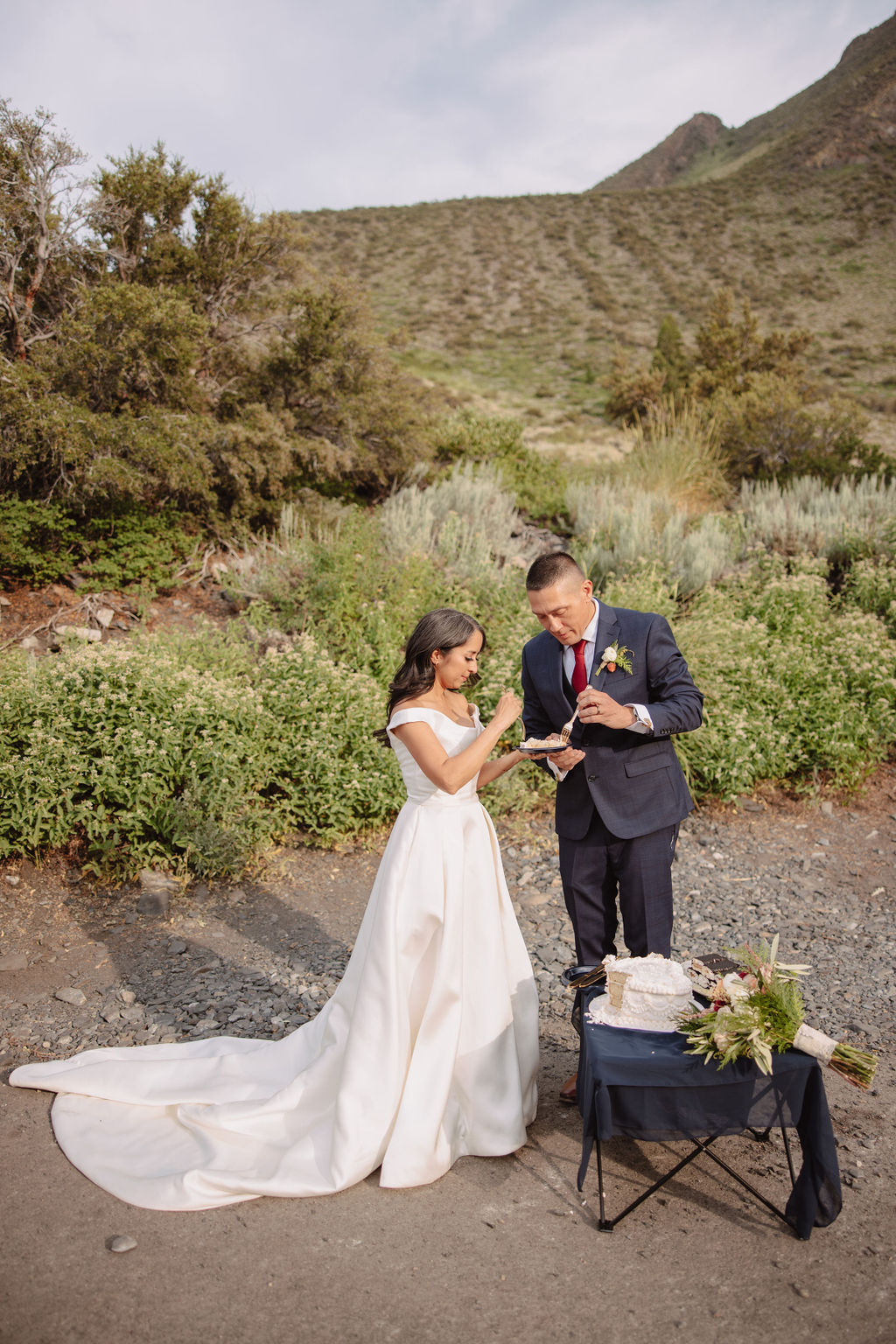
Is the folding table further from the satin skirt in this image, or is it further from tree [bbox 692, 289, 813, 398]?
tree [bbox 692, 289, 813, 398]

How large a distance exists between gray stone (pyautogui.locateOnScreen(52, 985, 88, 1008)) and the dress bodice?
2388 mm

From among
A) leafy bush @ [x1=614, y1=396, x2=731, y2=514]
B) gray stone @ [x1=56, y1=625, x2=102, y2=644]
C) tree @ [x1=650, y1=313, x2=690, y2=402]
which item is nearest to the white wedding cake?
gray stone @ [x1=56, y1=625, x2=102, y2=644]

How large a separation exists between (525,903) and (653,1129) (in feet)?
10.2

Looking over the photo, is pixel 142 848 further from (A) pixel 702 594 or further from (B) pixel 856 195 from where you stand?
(B) pixel 856 195

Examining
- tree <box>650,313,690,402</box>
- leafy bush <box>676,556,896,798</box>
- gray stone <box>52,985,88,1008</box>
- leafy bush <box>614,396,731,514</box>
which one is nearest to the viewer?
gray stone <box>52,985,88,1008</box>

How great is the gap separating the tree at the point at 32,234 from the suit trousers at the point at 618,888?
29.7 feet

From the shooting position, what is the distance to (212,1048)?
3.96m

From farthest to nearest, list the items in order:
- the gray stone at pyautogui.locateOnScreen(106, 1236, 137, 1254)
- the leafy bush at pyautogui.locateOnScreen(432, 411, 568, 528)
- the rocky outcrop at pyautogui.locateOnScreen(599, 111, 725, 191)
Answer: the rocky outcrop at pyautogui.locateOnScreen(599, 111, 725, 191)
the leafy bush at pyautogui.locateOnScreen(432, 411, 568, 528)
the gray stone at pyautogui.locateOnScreen(106, 1236, 137, 1254)

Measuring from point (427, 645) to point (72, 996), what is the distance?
289cm

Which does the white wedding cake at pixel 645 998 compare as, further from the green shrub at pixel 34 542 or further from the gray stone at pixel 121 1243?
the green shrub at pixel 34 542

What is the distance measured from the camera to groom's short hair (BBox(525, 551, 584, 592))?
3.46m

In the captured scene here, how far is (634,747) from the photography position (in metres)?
3.60

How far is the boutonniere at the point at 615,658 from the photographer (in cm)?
353

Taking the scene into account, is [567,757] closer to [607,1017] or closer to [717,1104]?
[607,1017]
